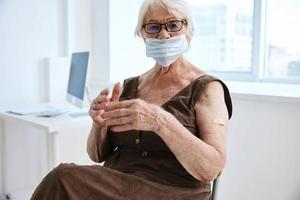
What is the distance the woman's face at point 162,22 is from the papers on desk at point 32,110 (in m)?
1.15

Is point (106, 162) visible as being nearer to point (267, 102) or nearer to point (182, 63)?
point (182, 63)

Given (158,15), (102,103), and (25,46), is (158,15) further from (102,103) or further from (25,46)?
(25,46)

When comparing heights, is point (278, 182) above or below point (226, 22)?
below

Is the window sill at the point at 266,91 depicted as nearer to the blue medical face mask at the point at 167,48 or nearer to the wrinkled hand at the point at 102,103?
the blue medical face mask at the point at 167,48

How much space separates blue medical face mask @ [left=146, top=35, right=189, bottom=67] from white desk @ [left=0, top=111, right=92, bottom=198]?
2.60 feet

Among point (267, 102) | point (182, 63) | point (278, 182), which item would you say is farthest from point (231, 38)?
point (182, 63)

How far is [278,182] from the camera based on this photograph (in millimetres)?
1968

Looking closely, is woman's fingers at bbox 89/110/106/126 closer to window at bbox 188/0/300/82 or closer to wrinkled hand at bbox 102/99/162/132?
wrinkled hand at bbox 102/99/162/132

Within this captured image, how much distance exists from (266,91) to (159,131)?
3.59 ft

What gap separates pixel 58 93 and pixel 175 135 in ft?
5.94

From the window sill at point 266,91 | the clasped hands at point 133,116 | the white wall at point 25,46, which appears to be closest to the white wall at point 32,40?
the white wall at point 25,46

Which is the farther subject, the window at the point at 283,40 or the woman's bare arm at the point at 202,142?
the window at the point at 283,40

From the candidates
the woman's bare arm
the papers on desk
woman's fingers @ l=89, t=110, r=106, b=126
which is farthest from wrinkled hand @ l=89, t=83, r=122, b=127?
the papers on desk

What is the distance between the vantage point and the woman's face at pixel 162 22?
4.60 feet
